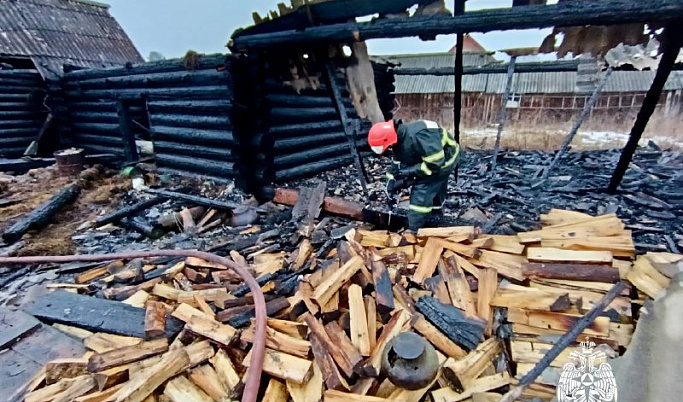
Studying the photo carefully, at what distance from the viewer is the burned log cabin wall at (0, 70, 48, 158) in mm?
11133

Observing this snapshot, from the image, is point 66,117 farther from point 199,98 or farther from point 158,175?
point 199,98

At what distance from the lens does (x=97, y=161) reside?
34.2 feet

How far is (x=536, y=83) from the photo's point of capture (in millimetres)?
19875

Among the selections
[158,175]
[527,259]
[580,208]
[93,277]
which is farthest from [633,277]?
[158,175]

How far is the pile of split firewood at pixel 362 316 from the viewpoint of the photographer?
104 inches

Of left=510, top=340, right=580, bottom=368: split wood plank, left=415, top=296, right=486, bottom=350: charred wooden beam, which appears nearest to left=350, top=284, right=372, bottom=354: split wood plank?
left=415, top=296, right=486, bottom=350: charred wooden beam

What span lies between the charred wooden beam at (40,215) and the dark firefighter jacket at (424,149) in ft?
20.0

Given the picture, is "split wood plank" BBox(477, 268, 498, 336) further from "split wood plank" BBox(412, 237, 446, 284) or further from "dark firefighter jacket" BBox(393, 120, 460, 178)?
"dark firefighter jacket" BBox(393, 120, 460, 178)

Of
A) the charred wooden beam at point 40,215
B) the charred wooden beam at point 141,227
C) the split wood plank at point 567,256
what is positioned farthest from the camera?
the charred wooden beam at point 141,227

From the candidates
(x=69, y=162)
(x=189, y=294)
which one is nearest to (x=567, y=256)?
(x=189, y=294)

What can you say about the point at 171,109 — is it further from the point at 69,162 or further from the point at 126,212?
the point at 69,162

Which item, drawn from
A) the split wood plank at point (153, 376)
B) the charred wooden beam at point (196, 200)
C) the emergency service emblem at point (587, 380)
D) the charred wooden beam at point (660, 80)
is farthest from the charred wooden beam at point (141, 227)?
the charred wooden beam at point (660, 80)

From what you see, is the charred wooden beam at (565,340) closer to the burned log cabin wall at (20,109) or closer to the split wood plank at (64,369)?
the split wood plank at (64,369)

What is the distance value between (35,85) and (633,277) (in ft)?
51.0
